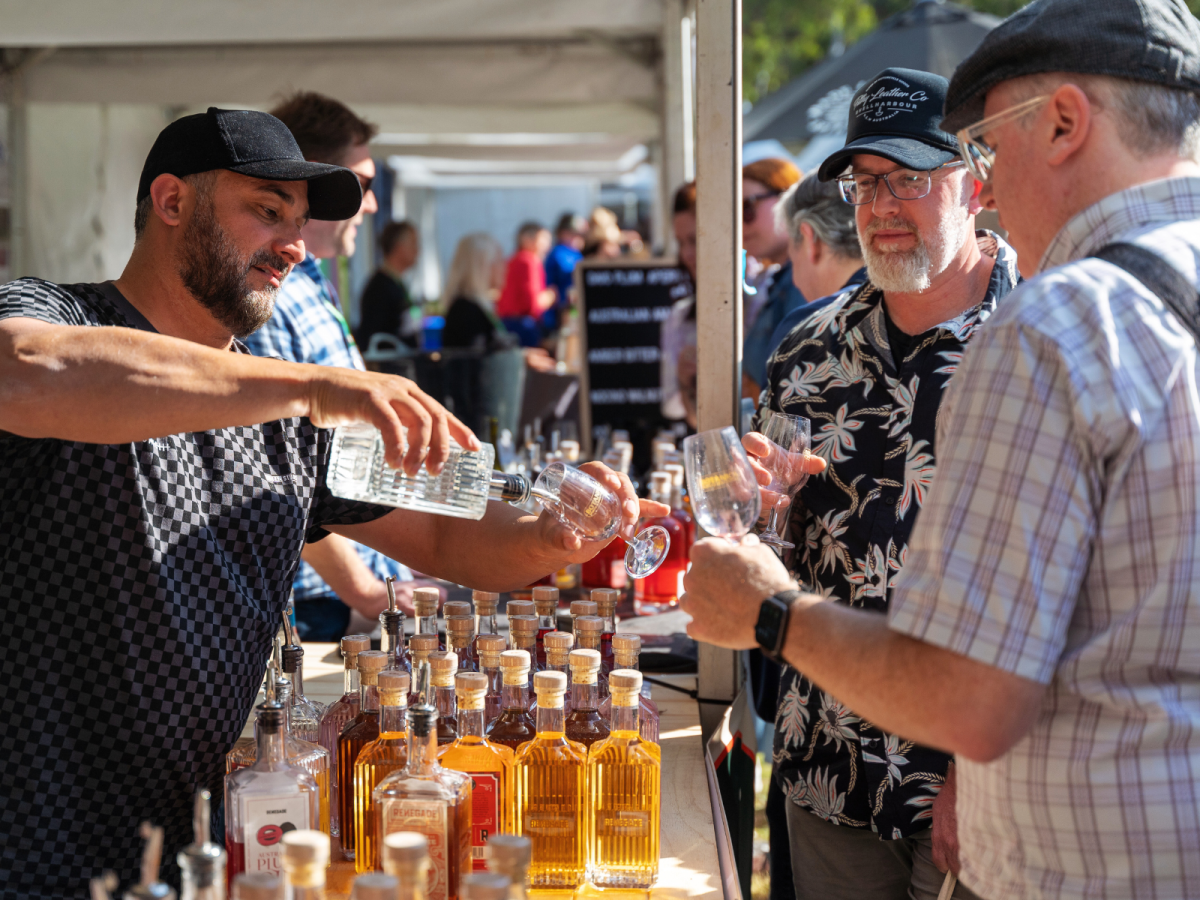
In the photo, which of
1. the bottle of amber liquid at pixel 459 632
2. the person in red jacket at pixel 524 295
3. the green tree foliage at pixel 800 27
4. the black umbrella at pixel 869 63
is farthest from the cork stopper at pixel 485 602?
the green tree foliage at pixel 800 27

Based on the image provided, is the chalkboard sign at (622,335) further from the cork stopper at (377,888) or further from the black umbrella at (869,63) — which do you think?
the cork stopper at (377,888)

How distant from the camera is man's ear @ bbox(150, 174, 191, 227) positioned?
1.87 metres

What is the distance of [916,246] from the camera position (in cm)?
215

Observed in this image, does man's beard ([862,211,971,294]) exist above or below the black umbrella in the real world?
below

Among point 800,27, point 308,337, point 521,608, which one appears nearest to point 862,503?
point 521,608

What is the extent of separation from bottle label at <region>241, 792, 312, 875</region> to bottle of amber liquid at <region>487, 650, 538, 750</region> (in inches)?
11.9

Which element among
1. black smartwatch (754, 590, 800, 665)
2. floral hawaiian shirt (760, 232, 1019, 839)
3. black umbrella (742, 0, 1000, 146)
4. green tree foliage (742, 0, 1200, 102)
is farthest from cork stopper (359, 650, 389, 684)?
green tree foliage (742, 0, 1200, 102)

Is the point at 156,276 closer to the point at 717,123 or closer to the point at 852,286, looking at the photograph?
the point at 717,123

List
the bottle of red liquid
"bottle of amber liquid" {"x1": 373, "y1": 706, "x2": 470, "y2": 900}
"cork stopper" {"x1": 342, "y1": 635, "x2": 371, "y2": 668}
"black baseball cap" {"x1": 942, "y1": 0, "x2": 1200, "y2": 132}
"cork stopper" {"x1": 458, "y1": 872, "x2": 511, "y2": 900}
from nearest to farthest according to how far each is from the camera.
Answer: "cork stopper" {"x1": 458, "y1": 872, "x2": 511, "y2": 900} < "black baseball cap" {"x1": 942, "y1": 0, "x2": 1200, "y2": 132} < "bottle of amber liquid" {"x1": 373, "y1": 706, "x2": 470, "y2": 900} < "cork stopper" {"x1": 342, "y1": 635, "x2": 371, "y2": 668} < the bottle of red liquid

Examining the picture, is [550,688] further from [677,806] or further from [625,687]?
[677,806]

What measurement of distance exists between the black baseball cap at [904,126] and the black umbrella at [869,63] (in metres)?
3.56

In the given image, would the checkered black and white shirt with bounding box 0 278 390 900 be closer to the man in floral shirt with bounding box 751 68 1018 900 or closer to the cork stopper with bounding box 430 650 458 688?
the cork stopper with bounding box 430 650 458 688

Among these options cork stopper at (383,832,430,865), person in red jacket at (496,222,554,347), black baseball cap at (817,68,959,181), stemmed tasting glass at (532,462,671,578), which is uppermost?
→ person in red jacket at (496,222,554,347)

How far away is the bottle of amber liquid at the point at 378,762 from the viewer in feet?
4.82
